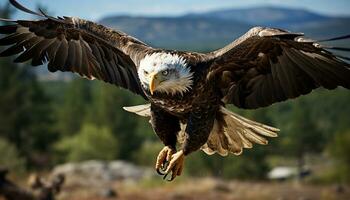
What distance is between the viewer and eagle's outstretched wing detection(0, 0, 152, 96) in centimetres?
532

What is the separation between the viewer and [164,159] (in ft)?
16.8

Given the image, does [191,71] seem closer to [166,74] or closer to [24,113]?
[166,74]

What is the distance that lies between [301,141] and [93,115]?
18677mm

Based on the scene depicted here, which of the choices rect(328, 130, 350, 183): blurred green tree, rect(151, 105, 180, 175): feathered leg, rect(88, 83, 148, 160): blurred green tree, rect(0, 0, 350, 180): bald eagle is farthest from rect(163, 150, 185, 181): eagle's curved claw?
rect(88, 83, 148, 160): blurred green tree

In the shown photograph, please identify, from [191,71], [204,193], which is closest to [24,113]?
[204,193]

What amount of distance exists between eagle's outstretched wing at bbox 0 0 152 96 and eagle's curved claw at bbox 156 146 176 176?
58 centimetres

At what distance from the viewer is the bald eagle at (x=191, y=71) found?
4.46m

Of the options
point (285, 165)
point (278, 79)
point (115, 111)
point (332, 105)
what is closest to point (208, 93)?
point (278, 79)

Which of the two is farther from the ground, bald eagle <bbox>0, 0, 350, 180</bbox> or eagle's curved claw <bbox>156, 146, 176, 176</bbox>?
bald eagle <bbox>0, 0, 350, 180</bbox>

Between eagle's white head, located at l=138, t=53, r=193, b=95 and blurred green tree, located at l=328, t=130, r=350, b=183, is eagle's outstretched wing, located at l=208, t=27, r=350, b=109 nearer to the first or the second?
eagle's white head, located at l=138, t=53, r=193, b=95

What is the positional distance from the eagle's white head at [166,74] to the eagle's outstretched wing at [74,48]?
34.6 inches

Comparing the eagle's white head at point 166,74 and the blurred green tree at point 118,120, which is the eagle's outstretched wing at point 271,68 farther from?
the blurred green tree at point 118,120

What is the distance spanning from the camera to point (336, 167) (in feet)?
116

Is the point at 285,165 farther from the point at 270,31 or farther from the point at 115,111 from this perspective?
the point at 270,31
